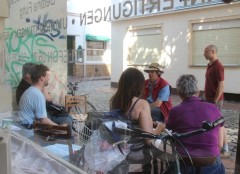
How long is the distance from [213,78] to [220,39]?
7.27m

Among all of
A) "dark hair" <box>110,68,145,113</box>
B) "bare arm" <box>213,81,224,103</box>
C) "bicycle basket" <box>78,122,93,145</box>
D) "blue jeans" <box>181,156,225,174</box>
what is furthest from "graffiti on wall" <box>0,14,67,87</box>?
"blue jeans" <box>181,156,225,174</box>

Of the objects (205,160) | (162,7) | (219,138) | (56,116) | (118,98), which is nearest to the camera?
(205,160)

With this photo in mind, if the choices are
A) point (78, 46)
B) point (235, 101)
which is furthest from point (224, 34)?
point (78, 46)

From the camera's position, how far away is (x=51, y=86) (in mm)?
6398

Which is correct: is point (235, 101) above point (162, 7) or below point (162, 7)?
below

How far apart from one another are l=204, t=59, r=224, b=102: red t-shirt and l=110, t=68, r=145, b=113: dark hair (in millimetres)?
2045

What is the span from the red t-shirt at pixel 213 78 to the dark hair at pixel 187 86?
6.43ft

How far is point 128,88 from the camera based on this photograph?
3109 mm

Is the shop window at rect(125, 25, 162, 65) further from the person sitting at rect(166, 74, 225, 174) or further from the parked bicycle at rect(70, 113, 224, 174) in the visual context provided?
the parked bicycle at rect(70, 113, 224, 174)

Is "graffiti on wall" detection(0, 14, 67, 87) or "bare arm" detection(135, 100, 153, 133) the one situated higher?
"graffiti on wall" detection(0, 14, 67, 87)

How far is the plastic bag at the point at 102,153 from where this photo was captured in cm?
223

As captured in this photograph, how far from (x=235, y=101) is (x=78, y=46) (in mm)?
12520

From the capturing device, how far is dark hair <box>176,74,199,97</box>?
9.41 ft

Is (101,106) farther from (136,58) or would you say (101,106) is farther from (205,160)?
(205,160)
